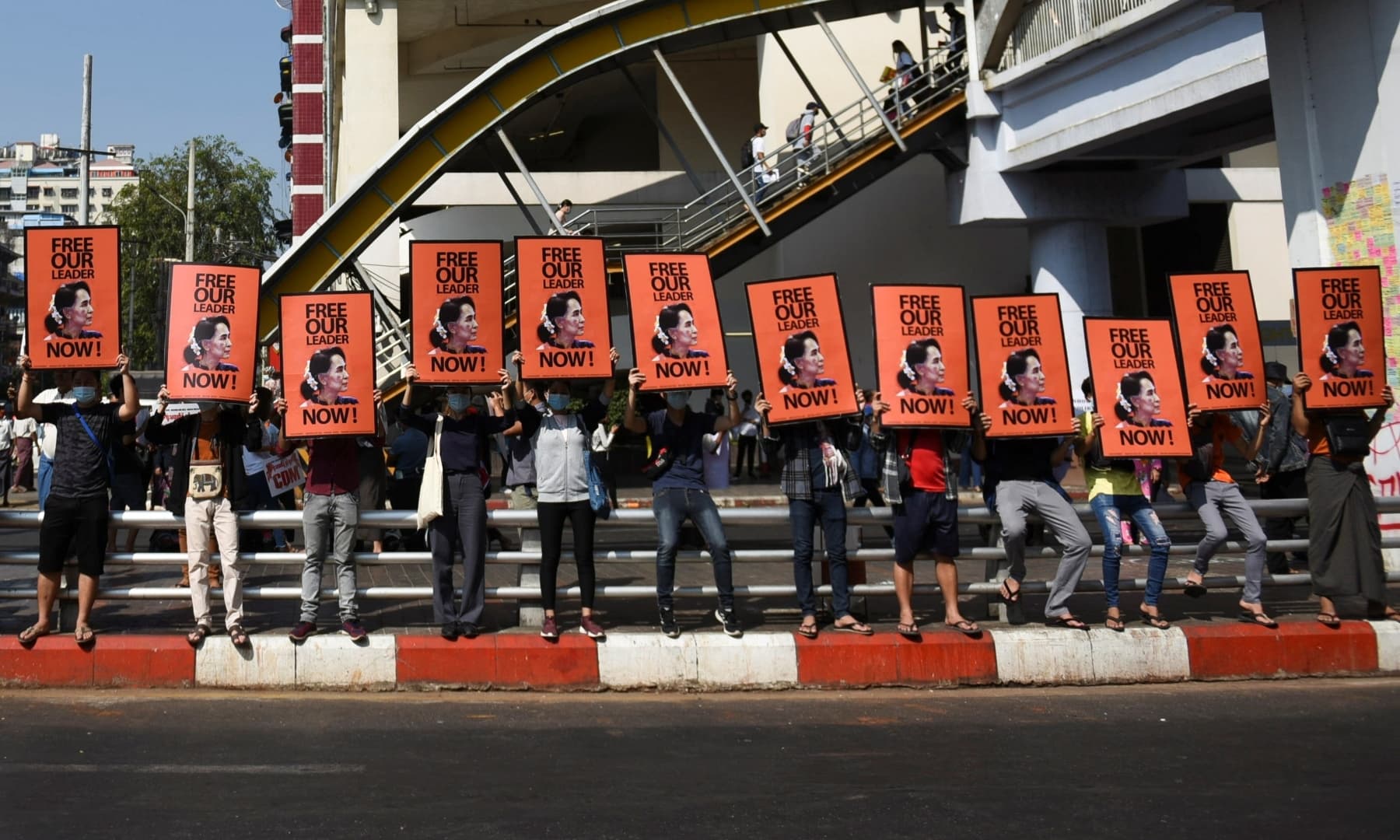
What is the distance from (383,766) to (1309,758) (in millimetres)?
4533

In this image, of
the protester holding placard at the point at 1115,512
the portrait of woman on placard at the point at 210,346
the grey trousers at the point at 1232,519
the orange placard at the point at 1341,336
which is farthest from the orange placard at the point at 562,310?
the orange placard at the point at 1341,336

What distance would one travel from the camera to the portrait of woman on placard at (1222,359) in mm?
8398

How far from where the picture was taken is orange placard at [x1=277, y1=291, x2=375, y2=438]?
7.78 metres

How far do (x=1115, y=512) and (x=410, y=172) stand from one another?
15923mm

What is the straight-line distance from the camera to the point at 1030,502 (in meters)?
8.13

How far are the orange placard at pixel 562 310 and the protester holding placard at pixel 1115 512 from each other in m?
3.32

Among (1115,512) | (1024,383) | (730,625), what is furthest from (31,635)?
(1115,512)

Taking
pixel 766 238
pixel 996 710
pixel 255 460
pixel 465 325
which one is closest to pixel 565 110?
pixel 766 238

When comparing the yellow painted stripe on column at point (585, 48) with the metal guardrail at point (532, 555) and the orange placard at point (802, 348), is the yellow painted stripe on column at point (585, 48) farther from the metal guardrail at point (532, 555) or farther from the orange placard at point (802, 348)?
the metal guardrail at point (532, 555)

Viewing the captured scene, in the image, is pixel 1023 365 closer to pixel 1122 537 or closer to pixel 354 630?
pixel 1122 537

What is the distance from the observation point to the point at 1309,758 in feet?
19.4

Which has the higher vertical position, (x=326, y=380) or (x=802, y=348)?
(x=802, y=348)

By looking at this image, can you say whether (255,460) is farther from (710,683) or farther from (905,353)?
(905,353)

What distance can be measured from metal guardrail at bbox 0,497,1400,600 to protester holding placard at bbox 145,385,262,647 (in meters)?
0.20
